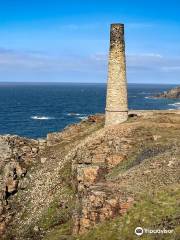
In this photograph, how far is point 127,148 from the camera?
41969mm

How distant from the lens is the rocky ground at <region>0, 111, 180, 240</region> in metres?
29.0

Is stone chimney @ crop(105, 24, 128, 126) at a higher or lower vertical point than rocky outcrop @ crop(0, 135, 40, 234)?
higher

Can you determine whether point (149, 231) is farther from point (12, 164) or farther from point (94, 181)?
point (12, 164)

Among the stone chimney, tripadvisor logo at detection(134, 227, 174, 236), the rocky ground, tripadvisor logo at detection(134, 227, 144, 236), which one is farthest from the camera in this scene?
the stone chimney

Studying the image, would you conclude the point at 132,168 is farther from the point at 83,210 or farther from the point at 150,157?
the point at 83,210

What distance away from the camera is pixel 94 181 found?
37625mm

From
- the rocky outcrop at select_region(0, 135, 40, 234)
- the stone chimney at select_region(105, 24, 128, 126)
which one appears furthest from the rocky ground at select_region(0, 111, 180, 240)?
the stone chimney at select_region(105, 24, 128, 126)

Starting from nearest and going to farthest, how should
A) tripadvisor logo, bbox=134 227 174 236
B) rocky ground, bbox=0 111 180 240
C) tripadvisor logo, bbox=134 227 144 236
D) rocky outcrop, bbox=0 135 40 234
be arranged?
tripadvisor logo, bbox=134 227 174 236 → tripadvisor logo, bbox=134 227 144 236 → rocky ground, bbox=0 111 180 240 → rocky outcrop, bbox=0 135 40 234

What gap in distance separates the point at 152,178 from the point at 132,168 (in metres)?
3.55

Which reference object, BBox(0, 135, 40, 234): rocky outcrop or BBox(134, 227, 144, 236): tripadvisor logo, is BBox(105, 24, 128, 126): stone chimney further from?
BBox(134, 227, 144, 236): tripadvisor logo

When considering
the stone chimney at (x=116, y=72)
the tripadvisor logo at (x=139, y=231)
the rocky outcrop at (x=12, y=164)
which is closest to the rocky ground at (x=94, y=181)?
the rocky outcrop at (x=12, y=164)

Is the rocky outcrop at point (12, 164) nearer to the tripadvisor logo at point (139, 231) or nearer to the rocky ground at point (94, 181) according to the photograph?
the rocky ground at point (94, 181)

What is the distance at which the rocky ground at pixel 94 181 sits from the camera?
95.1 ft

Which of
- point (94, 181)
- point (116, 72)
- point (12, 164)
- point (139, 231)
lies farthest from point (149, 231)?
point (12, 164)
